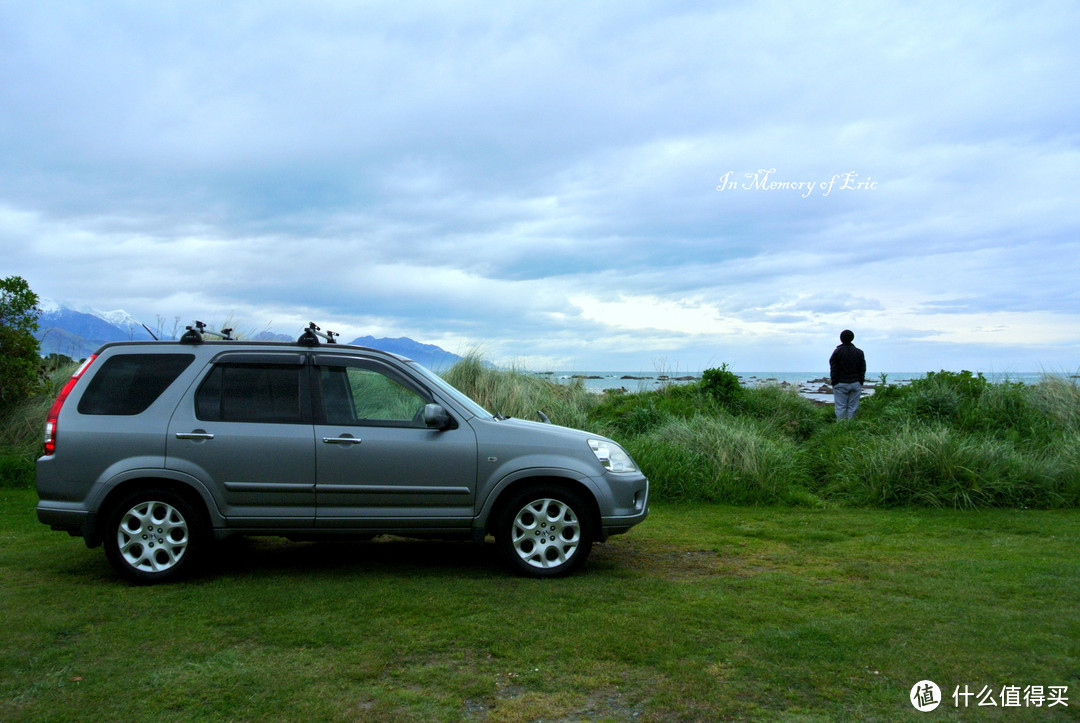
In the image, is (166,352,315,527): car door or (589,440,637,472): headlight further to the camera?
(589,440,637,472): headlight

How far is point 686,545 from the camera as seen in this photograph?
7652mm

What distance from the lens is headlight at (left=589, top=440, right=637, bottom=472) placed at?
6.41 meters

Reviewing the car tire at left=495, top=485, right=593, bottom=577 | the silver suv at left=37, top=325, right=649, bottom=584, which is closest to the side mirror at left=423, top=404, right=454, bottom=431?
the silver suv at left=37, top=325, right=649, bottom=584

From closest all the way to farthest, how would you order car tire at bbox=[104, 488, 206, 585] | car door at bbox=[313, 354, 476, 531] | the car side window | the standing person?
1. car tire at bbox=[104, 488, 206, 585]
2. car door at bbox=[313, 354, 476, 531]
3. the car side window
4. the standing person

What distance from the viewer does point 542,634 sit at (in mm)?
4820

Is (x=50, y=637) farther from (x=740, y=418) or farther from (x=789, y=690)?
(x=740, y=418)

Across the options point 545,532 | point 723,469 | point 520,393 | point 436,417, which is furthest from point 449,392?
point 520,393

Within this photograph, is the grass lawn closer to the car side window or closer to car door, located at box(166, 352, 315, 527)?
car door, located at box(166, 352, 315, 527)

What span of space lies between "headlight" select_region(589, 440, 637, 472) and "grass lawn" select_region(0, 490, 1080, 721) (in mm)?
850

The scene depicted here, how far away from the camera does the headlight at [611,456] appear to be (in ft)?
21.0

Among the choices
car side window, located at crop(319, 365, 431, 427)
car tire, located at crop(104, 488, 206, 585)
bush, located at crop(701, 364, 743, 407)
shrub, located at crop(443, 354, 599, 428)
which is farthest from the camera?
bush, located at crop(701, 364, 743, 407)

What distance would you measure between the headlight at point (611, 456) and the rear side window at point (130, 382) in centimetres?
331

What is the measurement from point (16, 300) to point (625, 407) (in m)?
10.1

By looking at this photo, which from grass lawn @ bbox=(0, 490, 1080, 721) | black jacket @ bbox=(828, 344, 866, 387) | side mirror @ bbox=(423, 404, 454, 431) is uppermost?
black jacket @ bbox=(828, 344, 866, 387)
